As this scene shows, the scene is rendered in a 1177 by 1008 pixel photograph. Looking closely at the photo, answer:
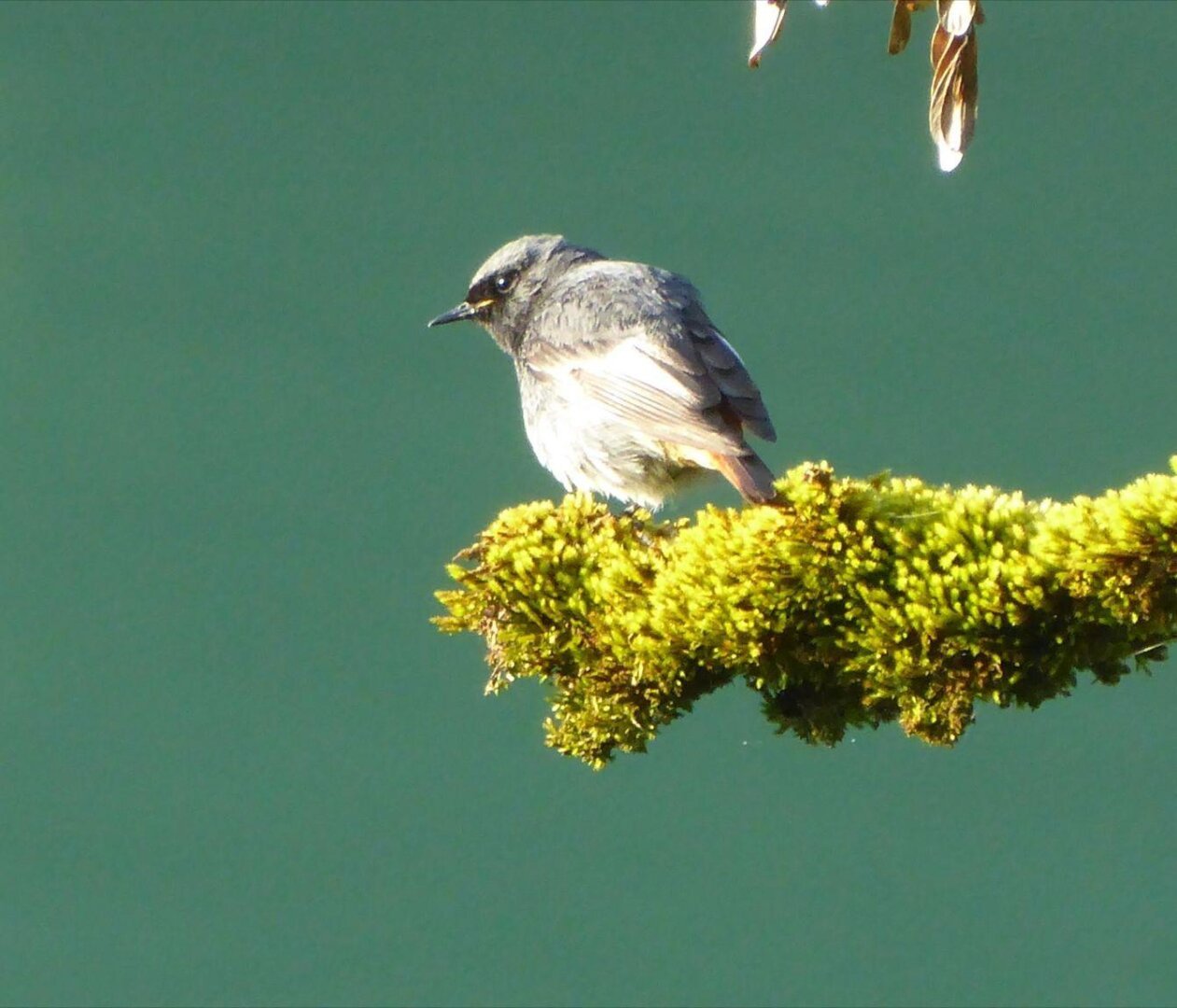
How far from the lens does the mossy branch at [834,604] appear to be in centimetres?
226

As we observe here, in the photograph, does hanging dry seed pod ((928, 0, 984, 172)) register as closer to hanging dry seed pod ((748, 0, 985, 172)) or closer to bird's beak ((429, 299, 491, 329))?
hanging dry seed pod ((748, 0, 985, 172))

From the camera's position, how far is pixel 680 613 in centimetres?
246

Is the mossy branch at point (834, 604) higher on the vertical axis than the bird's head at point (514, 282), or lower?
lower

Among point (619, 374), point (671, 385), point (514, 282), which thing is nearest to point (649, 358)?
point (619, 374)

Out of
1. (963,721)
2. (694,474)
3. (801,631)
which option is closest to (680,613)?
(801,631)

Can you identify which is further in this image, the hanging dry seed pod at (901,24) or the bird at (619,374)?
the bird at (619,374)

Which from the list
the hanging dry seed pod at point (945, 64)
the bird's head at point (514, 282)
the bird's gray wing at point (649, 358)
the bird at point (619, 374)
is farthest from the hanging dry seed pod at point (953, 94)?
the bird's head at point (514, 282)

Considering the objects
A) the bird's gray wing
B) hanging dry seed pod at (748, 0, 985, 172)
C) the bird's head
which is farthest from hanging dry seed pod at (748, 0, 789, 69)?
the bird's head

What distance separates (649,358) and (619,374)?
93 mm

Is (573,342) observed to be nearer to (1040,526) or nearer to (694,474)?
(694,474)

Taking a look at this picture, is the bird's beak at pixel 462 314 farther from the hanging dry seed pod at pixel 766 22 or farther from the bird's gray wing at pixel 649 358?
the hanging dry seed pod at pixel 766 22

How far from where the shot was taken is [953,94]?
2576mm

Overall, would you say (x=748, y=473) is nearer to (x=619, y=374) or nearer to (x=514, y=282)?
(x=619, y=374)

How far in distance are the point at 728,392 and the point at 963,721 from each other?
1522mm
